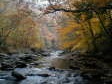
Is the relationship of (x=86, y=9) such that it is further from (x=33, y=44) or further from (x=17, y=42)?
(x=33, y=44)

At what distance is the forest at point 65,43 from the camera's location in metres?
15.7

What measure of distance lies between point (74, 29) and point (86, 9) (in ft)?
51.6

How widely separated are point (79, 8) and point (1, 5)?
946 inches

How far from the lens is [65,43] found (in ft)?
122

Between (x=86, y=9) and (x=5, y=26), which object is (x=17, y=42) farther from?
(x=86, y=9)

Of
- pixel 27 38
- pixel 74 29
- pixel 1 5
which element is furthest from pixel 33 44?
pixel 74 29

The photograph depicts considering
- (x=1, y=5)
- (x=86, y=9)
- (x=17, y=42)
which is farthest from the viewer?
(x=17, y=42)

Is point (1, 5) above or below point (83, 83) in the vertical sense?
above

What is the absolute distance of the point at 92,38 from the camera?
29.3 meters

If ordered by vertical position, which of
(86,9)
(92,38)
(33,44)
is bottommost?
(33,44)

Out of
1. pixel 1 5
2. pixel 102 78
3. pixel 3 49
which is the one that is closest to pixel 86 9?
pixel 102 78

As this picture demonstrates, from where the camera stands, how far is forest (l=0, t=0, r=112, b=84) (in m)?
15.7

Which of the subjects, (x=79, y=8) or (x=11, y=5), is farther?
(x=11, y=5)

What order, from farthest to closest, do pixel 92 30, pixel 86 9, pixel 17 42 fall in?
1. pixel 17 42
2. pixel 92 30
3. pixel 86 9
